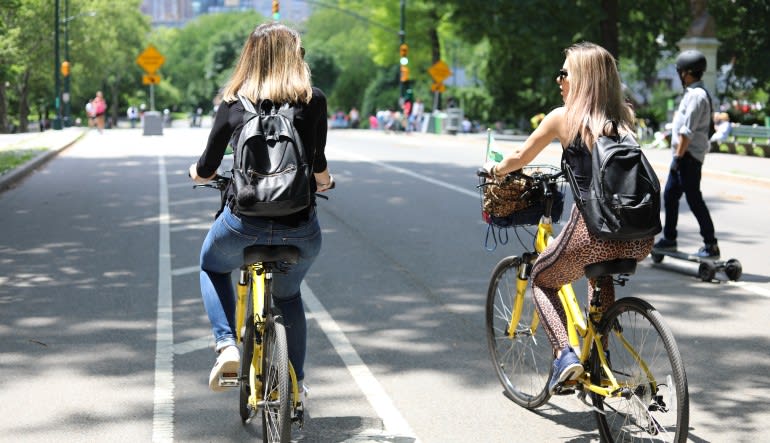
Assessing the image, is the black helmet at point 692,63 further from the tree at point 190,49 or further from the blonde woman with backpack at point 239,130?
the tree at point 190,49

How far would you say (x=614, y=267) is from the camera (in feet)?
15.4

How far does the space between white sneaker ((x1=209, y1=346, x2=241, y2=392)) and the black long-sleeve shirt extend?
0.60 m

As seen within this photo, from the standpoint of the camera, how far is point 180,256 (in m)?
10.7

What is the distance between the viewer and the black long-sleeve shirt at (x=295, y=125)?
4.52m

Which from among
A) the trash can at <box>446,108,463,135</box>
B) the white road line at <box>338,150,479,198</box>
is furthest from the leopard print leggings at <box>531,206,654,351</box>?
the trash can at <box>446,108,463,135</box>

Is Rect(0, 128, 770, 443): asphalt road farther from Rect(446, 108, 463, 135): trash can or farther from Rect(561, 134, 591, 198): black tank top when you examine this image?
Rect(446, 108, 463, 135): trash can

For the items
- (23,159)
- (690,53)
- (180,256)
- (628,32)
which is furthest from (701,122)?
(628,32)

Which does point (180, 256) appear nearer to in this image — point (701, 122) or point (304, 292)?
point (304, 292)

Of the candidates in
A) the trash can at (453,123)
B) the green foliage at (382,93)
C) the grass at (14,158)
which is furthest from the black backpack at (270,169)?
the green foliage at (382,93)

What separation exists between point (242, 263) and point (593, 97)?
162cm

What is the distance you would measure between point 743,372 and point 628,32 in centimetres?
3620

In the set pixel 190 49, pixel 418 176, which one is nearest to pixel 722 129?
pixel 418 176

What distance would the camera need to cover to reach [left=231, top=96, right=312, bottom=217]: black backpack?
4.36 meters

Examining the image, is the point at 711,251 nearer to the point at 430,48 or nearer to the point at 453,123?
the point at 453,123
